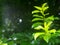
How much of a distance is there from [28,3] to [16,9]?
7.8 inches

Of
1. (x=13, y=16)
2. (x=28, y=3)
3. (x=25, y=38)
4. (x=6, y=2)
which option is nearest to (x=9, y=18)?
(x=13, y=16)

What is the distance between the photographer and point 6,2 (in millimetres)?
3094

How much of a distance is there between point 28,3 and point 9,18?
41cm

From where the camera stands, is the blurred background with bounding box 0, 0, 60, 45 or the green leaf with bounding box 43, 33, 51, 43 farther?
the blurred background with bounding box 0, 0, 60, 45

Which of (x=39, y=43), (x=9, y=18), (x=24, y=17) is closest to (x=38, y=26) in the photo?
(x=39, y=43)

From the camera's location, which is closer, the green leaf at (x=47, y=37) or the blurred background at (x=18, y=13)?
the green leaf at (x=47, y=37)

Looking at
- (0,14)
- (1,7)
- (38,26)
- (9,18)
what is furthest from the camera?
(1,7)

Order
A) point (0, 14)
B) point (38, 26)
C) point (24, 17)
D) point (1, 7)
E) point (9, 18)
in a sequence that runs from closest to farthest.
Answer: point (38, 26) → point (24, 17) → point (9, 18) → point (0, 14) → point (1, 7)

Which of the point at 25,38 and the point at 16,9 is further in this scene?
the point at 16,9

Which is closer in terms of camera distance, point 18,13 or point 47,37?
point 47,37

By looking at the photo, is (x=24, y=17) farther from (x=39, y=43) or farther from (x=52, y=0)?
(x=39, y=43)

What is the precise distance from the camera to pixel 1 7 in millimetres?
2932

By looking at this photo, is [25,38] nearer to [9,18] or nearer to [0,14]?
[9,18]

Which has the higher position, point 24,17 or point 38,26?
point 38,26
